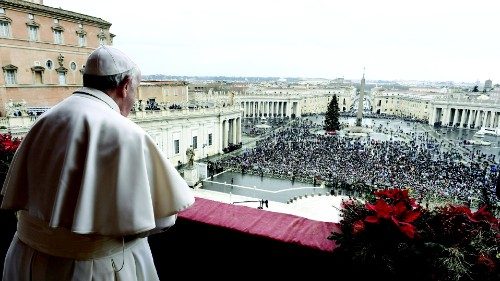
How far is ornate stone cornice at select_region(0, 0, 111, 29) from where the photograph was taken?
21873mm

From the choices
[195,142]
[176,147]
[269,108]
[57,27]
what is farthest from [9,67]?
[269,108]

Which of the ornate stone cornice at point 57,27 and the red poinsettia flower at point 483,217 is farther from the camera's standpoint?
the ornate stone cornice at point 57,27

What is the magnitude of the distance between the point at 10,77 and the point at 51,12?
17.7ft

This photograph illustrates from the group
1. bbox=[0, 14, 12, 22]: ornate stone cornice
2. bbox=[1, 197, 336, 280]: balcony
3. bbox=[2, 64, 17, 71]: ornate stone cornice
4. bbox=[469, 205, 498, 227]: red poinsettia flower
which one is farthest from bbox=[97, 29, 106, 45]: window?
bbox=[469, 205, 498, 227]: red poinsettia flower

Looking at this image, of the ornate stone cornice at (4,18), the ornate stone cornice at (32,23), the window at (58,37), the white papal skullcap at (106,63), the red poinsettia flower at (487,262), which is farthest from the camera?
the window at (58,37)

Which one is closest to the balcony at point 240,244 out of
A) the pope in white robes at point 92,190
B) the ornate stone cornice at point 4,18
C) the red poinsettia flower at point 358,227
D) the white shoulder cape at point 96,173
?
the red poinsettia flower at point 358,227

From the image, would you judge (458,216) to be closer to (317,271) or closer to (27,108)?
(317,271)

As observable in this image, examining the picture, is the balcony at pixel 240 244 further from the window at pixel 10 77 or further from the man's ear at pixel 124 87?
the window at pixel 10 77

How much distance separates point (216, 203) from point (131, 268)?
161 cm

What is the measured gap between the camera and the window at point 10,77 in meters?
22.6

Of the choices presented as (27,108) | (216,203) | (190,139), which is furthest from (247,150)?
(216,203)

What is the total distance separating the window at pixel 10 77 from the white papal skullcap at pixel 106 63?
84.5 feet

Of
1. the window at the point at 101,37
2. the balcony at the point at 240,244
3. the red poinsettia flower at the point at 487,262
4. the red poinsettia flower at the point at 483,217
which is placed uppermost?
the window at the point at 101,37

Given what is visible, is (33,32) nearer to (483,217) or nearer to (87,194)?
(87,194)
